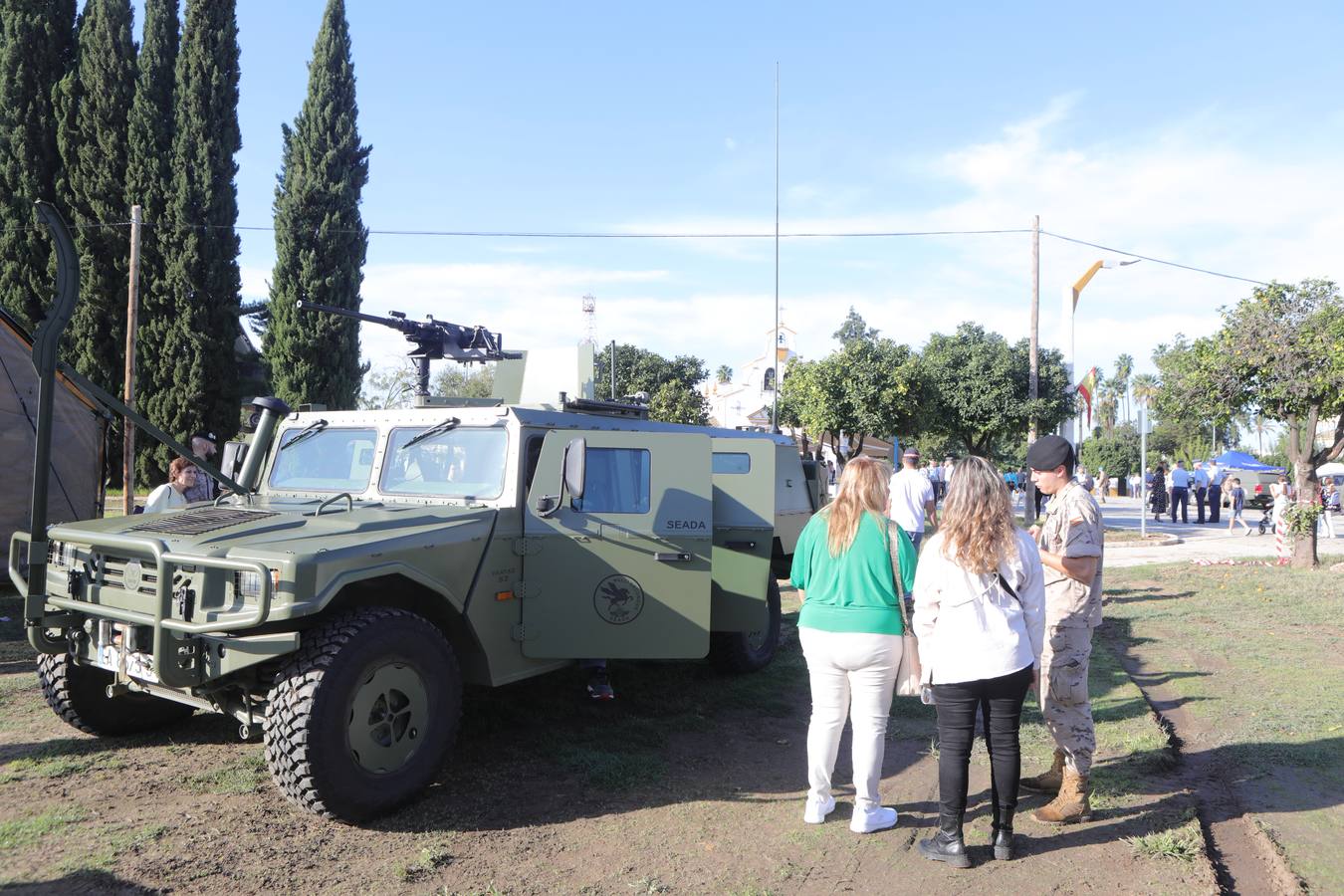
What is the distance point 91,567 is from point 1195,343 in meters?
13.2

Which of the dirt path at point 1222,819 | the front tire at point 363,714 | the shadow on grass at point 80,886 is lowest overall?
the dirt path at point 1222,819

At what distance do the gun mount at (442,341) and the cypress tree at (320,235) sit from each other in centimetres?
1870

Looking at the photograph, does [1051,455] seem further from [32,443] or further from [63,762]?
[32,443]

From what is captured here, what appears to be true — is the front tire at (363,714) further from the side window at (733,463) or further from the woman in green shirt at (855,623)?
the side window at (733,463)

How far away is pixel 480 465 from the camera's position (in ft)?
17.6

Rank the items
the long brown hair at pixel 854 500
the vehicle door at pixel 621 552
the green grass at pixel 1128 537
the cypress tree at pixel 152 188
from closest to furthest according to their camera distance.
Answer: the long brown hair at pixel 854 500 → the vehicle door at pixel 621 552 → the green grass at pixel 1128 537 → the cypress tree at pixel 152 188

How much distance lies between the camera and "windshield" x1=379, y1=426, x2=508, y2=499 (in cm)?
530

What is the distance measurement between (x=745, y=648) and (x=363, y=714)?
11.3 feet

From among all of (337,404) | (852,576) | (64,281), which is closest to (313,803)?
(852,576)

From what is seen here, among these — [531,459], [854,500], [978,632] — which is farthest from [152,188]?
[978,632]

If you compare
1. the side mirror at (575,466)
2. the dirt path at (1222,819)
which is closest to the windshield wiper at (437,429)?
the side mirror at (575,466)

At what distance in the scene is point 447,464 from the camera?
5.45 metres

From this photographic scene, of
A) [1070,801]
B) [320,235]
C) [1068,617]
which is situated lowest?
[1070,801]

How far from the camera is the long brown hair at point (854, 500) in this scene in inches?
159
